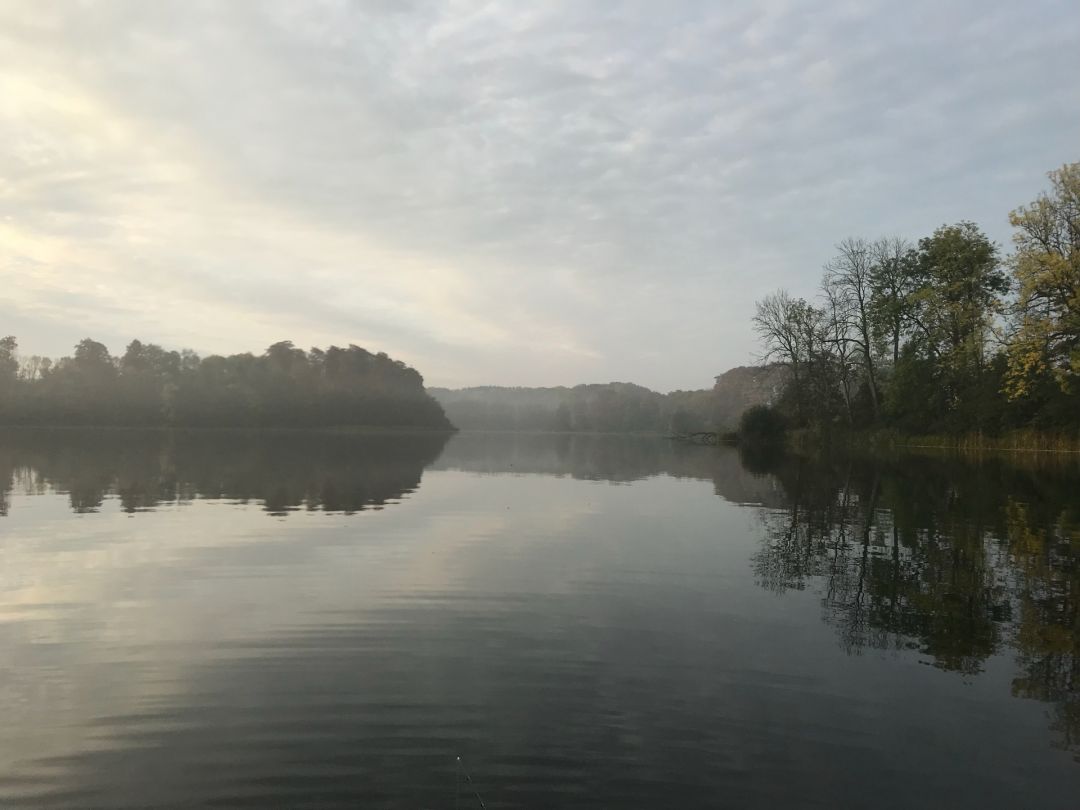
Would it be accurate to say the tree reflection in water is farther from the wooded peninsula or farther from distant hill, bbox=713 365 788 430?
distant hill, bbox=713 365 788 430

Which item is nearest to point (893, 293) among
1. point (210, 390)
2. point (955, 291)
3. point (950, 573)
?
point (955, 291)

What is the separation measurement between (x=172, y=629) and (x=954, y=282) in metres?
59.7

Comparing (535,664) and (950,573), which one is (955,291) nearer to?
(950,573)

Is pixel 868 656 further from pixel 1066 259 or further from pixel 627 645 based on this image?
pixel 1066 259

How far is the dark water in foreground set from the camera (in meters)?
4.41

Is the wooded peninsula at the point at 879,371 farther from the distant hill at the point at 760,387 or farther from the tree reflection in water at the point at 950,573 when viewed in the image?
the tree reflection in water at the point at 950,573

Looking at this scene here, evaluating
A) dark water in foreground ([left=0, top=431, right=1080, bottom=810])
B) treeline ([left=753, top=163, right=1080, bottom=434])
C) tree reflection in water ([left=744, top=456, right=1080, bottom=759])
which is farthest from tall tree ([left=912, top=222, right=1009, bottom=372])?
dark water in foreground ([left=0, top=431, right=1080, bottom=810])

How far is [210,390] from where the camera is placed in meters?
117

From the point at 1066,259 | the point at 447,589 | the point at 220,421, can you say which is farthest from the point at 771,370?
the point at 220,421

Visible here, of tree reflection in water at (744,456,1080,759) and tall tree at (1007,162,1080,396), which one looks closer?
tree reflection in water at (744,456,1080,759)

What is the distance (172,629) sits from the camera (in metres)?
7.49

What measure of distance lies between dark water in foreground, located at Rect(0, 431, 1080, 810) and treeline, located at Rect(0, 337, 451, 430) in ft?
351

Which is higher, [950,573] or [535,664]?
[950,573]

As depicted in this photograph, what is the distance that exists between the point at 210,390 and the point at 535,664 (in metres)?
124
